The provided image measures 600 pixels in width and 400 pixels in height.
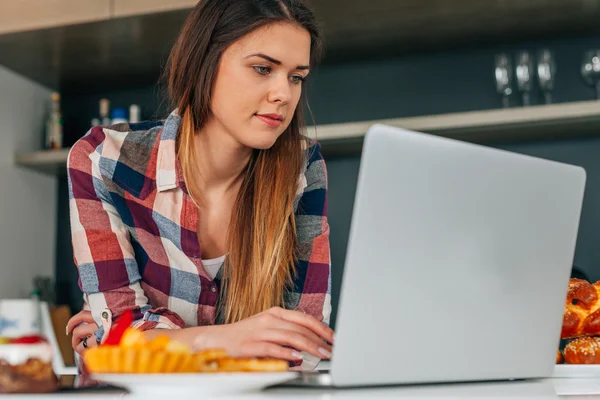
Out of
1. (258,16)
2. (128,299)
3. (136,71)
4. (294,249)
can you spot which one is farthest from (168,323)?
(136,71)

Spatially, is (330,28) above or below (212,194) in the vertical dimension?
above

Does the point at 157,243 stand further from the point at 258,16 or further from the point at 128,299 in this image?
the point at 258,16

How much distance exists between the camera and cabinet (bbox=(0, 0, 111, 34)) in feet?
7.57

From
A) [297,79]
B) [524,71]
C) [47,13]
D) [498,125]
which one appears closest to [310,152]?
[297,79]

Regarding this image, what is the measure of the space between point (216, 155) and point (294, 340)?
2.03 feet

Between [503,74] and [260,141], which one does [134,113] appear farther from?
[260,141]

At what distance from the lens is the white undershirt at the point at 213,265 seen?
1.33 meters

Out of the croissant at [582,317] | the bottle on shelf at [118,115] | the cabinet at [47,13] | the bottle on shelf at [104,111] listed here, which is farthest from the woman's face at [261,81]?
the bottle on shelf at [104,111]

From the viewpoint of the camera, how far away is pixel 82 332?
4.35ft

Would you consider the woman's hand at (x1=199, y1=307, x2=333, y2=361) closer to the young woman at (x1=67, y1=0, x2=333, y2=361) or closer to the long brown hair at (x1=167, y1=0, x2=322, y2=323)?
the young woman at (x1=67, y1=0, x2=333, y2=361)

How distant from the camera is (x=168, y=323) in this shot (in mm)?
1114

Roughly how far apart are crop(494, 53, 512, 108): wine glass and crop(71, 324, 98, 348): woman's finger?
1435mm

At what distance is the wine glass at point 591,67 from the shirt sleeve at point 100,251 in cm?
150

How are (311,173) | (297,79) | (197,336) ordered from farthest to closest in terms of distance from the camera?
(311,173) → (297,79) → (197,336)
